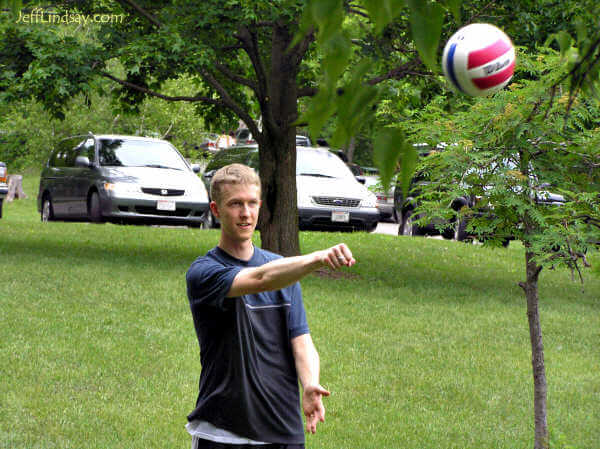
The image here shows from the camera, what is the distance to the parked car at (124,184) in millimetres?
14844

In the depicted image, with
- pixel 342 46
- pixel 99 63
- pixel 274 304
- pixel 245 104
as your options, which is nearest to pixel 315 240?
pixel 245 104

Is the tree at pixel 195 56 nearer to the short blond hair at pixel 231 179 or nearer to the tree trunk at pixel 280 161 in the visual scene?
the tree trunk at pixel 280 161

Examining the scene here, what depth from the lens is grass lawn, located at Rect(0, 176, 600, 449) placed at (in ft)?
22.3

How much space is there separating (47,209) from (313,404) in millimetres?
15139

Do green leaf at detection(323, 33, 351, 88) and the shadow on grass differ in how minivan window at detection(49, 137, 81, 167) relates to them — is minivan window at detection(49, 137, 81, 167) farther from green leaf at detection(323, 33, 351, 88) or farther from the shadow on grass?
green leaf at detection(323, 33, 351, 88)

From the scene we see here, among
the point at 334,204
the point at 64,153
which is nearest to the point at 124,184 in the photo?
the point at 64,153

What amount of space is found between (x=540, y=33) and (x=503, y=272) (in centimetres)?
523

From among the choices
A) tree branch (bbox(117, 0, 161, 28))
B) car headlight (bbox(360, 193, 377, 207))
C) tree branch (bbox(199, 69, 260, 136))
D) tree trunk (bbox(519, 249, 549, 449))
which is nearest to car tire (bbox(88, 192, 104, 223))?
tree branch (bbox(199, 69, 260, 136))

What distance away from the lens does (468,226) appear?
593 cm

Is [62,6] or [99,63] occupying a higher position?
[62,6]

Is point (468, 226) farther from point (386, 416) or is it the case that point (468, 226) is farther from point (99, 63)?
point (99, 63)

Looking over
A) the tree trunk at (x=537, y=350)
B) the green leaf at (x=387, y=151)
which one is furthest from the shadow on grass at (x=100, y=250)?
the green leaf at (x=387, y=151)

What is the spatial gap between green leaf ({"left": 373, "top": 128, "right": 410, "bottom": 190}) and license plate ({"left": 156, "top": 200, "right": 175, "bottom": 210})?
518 inches

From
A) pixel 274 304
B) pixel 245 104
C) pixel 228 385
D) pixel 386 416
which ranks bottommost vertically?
pixel 386 416
